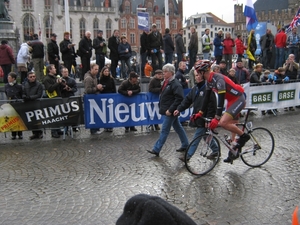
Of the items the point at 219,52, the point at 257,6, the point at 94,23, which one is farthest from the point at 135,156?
the point at 257,6

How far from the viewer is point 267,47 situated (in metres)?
22.6

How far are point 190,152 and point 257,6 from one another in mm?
116650

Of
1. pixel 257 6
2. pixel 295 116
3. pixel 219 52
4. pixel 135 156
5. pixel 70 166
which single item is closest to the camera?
pixel 70 166

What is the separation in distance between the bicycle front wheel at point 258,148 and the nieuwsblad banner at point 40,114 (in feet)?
18.1

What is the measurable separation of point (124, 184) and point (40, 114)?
16.5ft

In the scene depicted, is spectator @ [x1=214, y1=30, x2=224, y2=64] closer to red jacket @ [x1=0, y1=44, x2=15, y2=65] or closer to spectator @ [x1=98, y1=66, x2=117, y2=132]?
spectator @ [x1=98, y1=66, x2=117, y2=132]

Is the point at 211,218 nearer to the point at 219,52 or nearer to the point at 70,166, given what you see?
the point at 70,166

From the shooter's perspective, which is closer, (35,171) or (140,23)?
(35,171)

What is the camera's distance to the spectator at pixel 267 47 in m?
22.2

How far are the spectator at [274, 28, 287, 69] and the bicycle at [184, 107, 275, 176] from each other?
547 inches

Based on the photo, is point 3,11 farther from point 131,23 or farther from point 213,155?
point 131,23

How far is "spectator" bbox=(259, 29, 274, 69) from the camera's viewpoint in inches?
876

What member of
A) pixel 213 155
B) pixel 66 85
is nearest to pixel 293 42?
pixel 66 85

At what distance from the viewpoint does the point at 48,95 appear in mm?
11523
